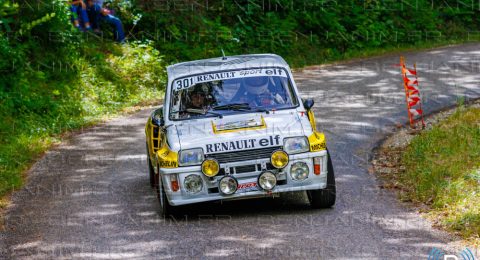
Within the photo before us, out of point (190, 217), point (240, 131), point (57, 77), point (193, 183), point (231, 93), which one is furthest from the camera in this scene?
point (57, 77)

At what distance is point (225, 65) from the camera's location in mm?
11297

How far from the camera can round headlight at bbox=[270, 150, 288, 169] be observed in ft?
31.6

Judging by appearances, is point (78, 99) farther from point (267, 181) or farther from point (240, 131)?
point (267, 181)

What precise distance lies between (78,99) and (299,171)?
1070 cm

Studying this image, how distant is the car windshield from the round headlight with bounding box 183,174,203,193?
1.10m

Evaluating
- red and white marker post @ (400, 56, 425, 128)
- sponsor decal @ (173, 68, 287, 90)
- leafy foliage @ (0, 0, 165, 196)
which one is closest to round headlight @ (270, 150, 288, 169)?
sponsor decal @ (173, 68, 287, 90)

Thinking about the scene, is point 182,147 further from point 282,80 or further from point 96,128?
point 96,128

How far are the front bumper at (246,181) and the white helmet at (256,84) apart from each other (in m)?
1.43

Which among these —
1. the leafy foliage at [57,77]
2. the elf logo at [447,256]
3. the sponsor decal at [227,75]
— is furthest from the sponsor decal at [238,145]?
the leafy foliage at [57,77]

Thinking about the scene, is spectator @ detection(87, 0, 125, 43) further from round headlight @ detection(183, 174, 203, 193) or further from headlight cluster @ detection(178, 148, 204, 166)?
round headlight @ detection(183, 174, 203, 193)

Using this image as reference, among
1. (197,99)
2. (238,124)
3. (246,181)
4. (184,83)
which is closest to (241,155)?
(246,181)

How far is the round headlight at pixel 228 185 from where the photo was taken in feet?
31.6

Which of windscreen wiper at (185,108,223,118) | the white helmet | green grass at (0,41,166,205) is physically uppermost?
the white helmet

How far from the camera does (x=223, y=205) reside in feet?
35.7
